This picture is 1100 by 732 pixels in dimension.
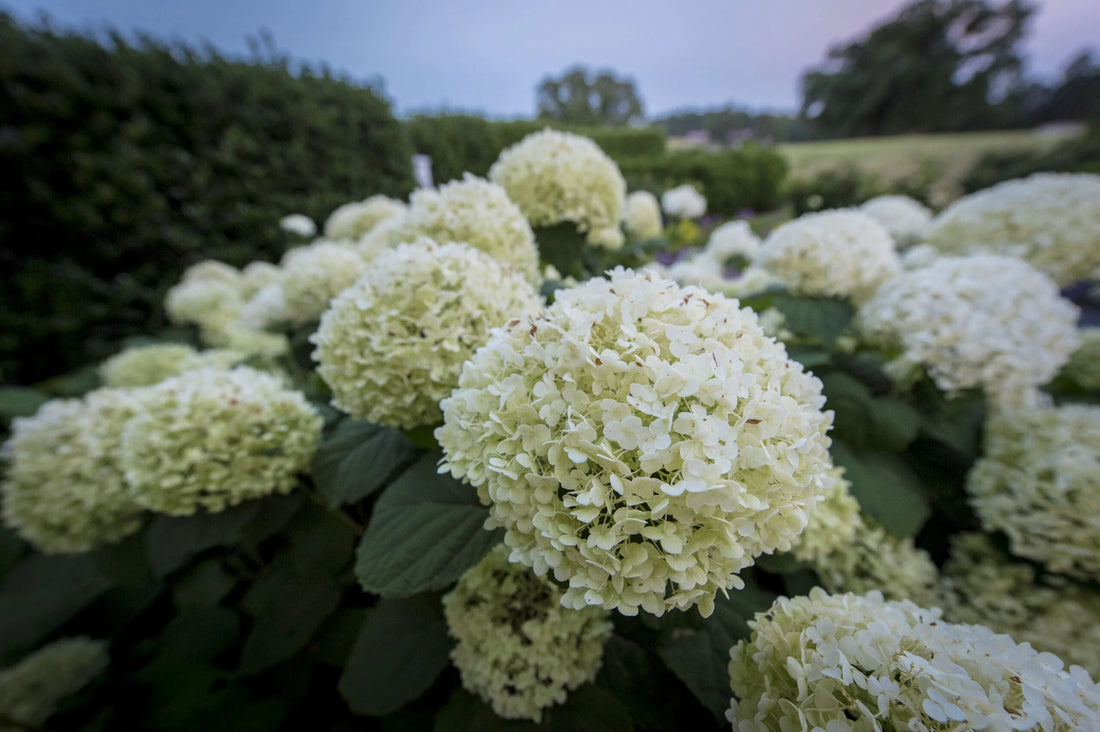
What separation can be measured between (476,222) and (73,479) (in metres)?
1.23

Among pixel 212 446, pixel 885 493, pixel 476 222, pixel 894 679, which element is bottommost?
pixel 885 493

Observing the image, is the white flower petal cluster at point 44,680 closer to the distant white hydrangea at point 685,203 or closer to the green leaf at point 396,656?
the green leaf at point 396,656

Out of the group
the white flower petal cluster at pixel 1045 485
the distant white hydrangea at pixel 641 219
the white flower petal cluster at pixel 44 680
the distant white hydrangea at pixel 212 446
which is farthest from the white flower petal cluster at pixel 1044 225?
the white flower petal cluster at pixel 44 680

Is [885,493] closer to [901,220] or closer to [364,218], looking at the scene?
[901,220]

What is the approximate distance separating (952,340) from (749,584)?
84 centimetres

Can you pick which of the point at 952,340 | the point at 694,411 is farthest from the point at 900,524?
the point at 694,411

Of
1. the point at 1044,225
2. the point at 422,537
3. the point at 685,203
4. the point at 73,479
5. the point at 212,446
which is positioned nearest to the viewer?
the point at 422,537

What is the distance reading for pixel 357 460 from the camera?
2.86 ft

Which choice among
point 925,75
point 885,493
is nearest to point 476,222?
point 885,493

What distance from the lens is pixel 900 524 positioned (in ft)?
3.24

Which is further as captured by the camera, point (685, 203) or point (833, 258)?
point (685, 203)

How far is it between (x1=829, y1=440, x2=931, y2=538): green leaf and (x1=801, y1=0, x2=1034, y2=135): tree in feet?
84.0

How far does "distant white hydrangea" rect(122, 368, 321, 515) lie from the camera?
897mm

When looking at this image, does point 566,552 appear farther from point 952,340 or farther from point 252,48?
point 252,48
